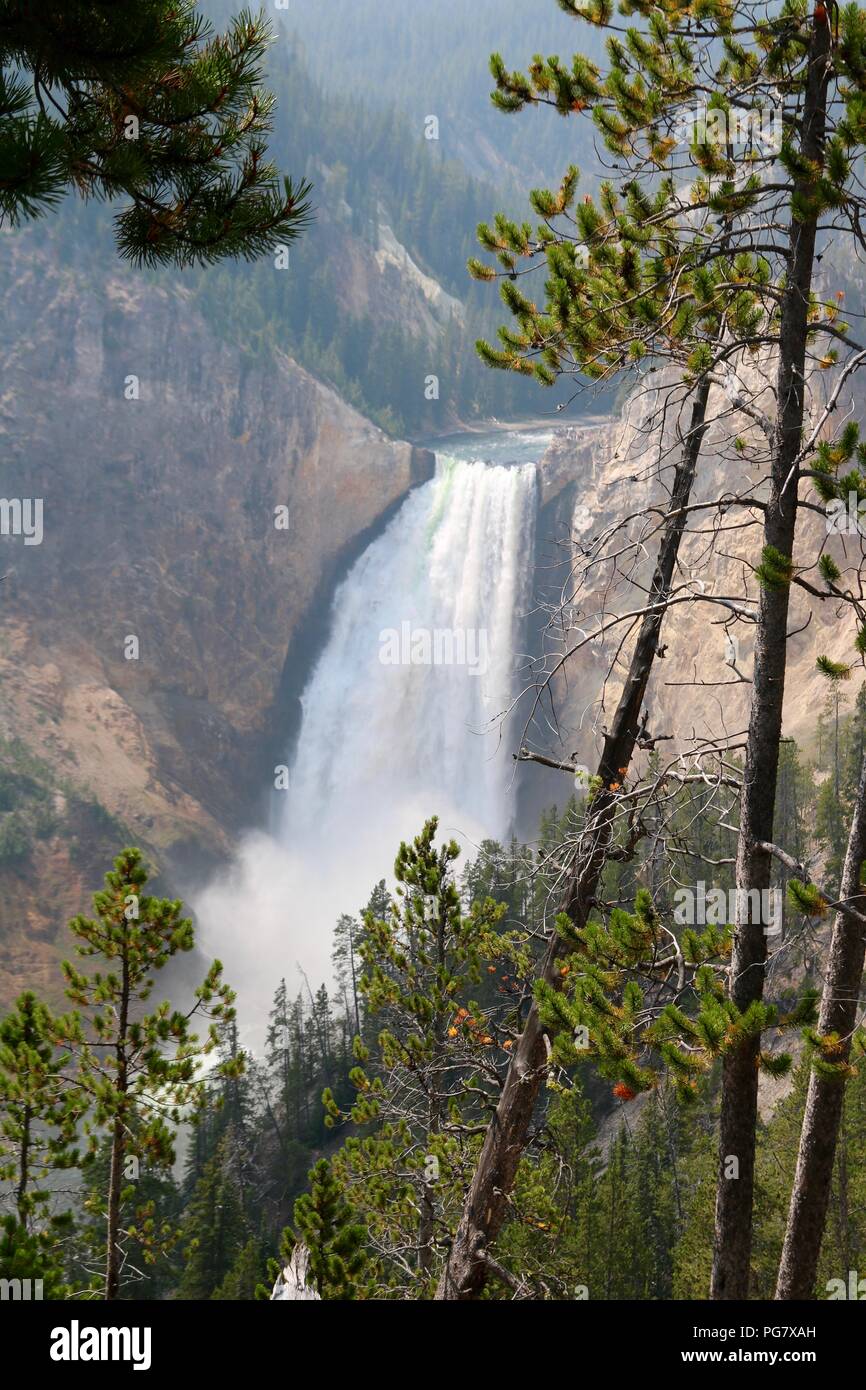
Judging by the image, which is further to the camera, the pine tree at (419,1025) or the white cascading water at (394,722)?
the white cascading water at (394,722)

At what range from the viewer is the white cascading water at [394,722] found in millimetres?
55625

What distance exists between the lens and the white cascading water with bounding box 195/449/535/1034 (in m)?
55.6

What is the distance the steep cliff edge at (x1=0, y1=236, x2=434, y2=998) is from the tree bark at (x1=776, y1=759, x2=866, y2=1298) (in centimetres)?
5037

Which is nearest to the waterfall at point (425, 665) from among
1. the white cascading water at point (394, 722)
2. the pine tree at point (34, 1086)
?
the white cascading water at point (394, 722)

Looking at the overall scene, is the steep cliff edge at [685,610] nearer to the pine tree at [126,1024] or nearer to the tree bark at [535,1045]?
the pine tree at [126,1024]

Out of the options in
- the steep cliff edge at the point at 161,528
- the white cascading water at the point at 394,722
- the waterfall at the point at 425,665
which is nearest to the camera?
the white cascading water at the point at 394,722

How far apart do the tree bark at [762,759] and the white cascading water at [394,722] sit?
47.9 m

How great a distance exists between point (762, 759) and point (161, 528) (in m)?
61.4

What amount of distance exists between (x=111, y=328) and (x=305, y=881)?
34176 mm

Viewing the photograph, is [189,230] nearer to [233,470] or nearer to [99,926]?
[99,926]

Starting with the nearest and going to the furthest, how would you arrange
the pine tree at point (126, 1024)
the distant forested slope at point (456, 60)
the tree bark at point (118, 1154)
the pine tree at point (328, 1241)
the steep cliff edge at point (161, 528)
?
the pine tree at point (328, 1241) < the tree bark at point (118, 1154) < the pine tree at point (126, 1024) < the steep cliff edge at point (161, 528) < the distant forested slope at point (456, 60)

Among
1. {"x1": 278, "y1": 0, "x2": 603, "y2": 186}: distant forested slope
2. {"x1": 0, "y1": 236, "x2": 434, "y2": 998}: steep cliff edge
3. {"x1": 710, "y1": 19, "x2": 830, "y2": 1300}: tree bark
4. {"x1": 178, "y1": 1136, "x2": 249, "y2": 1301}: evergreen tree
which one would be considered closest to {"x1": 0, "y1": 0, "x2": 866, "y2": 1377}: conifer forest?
{"x1": 710, "y1": 19, "x2": 830, "y2": 1300}: tree bark

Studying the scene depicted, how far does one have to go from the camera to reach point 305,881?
5975 centimetres
